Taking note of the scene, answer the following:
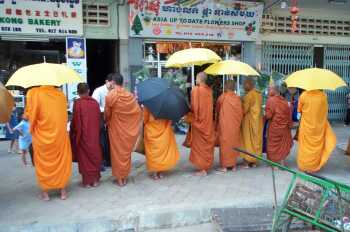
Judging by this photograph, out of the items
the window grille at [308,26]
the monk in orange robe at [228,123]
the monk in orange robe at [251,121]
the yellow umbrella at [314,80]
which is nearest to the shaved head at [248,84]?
the monk in orange robe at [251,121]

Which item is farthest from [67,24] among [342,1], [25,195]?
[342,1]

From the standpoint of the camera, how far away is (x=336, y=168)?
723 centimetres

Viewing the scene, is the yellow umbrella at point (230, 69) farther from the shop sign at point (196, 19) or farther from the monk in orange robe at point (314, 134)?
the shop sign at point (196, 19)

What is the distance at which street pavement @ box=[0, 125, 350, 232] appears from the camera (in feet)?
15.5

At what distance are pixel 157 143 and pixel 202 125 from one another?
75 cm

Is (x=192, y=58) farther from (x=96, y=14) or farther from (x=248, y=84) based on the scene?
(x=96, y=14)

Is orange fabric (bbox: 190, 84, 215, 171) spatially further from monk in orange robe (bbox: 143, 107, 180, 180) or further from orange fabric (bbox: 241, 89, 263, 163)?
orange fabric (bbox: 241, 89, 263, 163)

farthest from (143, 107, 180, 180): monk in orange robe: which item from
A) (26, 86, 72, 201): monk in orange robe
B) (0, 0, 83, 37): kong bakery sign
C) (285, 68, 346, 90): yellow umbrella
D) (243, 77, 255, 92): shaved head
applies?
(0, 0, 83, 37): kong bakery sign

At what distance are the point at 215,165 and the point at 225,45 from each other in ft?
17.4

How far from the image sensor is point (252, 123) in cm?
693

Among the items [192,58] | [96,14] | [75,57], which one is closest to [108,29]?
[96,14]

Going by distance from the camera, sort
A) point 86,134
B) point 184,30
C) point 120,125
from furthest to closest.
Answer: point 184,30
point 120,125
point 86,134

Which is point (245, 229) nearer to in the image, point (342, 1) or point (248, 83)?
point (248, 83)

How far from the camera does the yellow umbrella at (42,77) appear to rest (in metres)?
4.91
